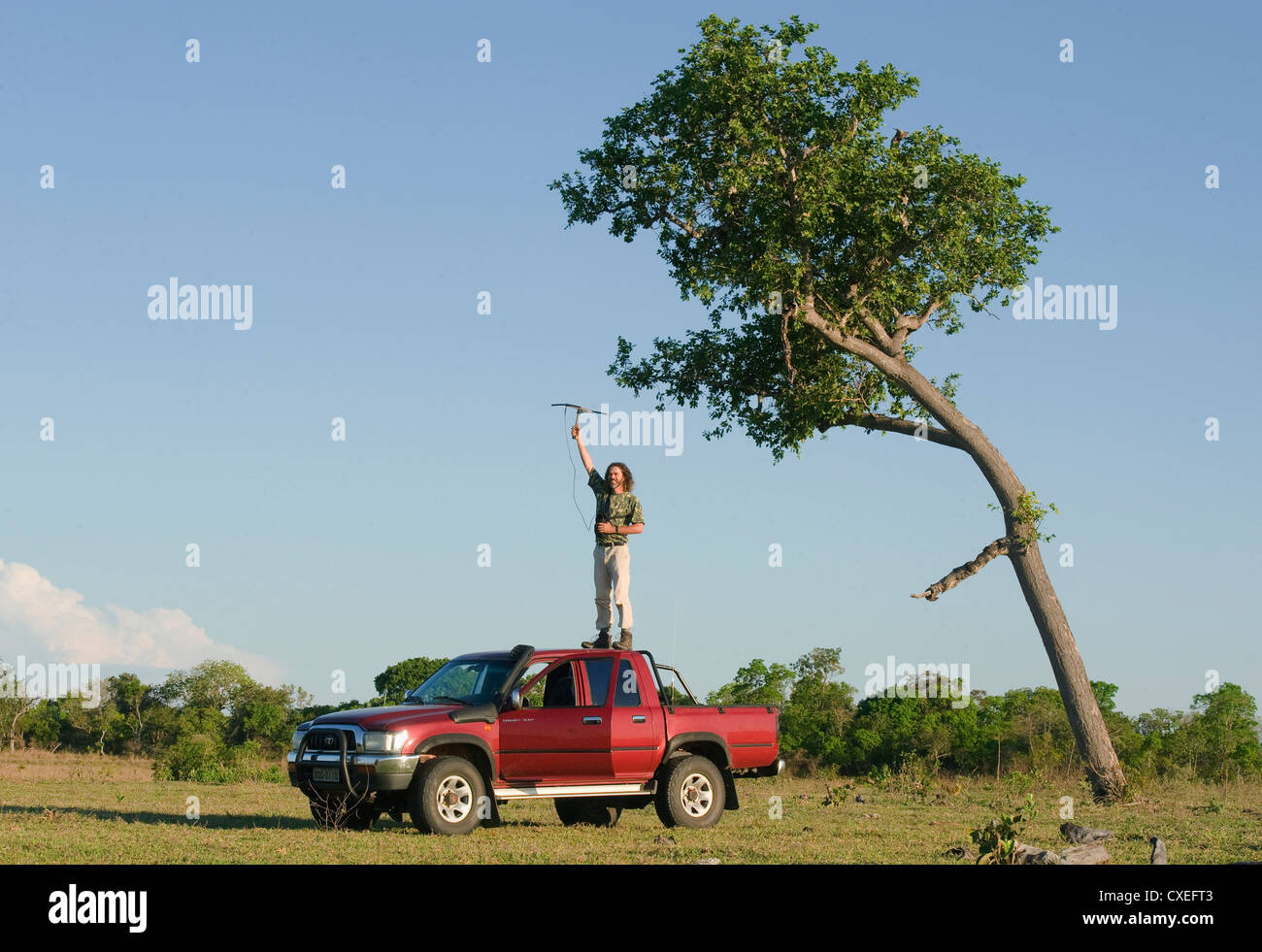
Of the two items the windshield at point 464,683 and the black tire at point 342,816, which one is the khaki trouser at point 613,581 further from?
the black tire at point 342,816

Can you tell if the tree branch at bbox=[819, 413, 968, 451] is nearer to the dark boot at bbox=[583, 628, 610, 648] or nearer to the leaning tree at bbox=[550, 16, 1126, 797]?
the leaning tree at bbox=[550, 16, 1126, 797]

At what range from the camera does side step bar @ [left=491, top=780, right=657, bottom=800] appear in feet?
47.9

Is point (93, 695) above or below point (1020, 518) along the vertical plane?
below

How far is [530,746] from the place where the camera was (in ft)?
48.2

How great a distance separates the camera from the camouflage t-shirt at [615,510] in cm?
1705

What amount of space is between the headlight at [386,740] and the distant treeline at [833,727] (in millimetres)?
13052

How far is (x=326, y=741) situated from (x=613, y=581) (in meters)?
4.33

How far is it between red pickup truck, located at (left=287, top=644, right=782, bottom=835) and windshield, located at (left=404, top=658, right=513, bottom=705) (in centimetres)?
2

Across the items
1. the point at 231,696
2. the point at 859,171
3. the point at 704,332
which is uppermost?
the point at 859,171
